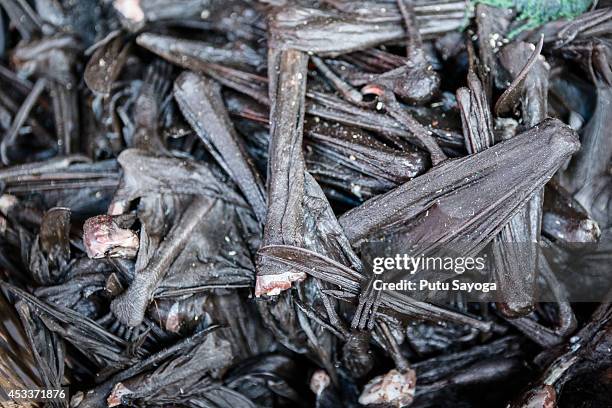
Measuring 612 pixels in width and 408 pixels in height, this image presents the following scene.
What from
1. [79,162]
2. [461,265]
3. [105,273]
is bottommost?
[105,273]

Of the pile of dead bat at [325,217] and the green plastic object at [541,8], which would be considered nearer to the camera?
the pile of dead bat at [325,217]

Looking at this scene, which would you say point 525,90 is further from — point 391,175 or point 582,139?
point 391,175

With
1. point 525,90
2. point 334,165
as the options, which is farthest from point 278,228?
point 525,90

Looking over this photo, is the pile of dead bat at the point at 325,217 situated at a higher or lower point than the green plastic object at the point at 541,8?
lower

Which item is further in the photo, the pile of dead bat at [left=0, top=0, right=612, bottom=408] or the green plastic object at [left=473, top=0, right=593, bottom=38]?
the green plastic object at [left=473, top=0, right=593, bottom=38]

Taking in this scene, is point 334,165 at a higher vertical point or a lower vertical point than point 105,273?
higher

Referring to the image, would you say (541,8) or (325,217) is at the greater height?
(541,8)

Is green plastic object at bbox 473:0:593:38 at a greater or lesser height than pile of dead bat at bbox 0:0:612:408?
greater

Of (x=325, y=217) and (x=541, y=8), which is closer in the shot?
(x=325, y=217)
